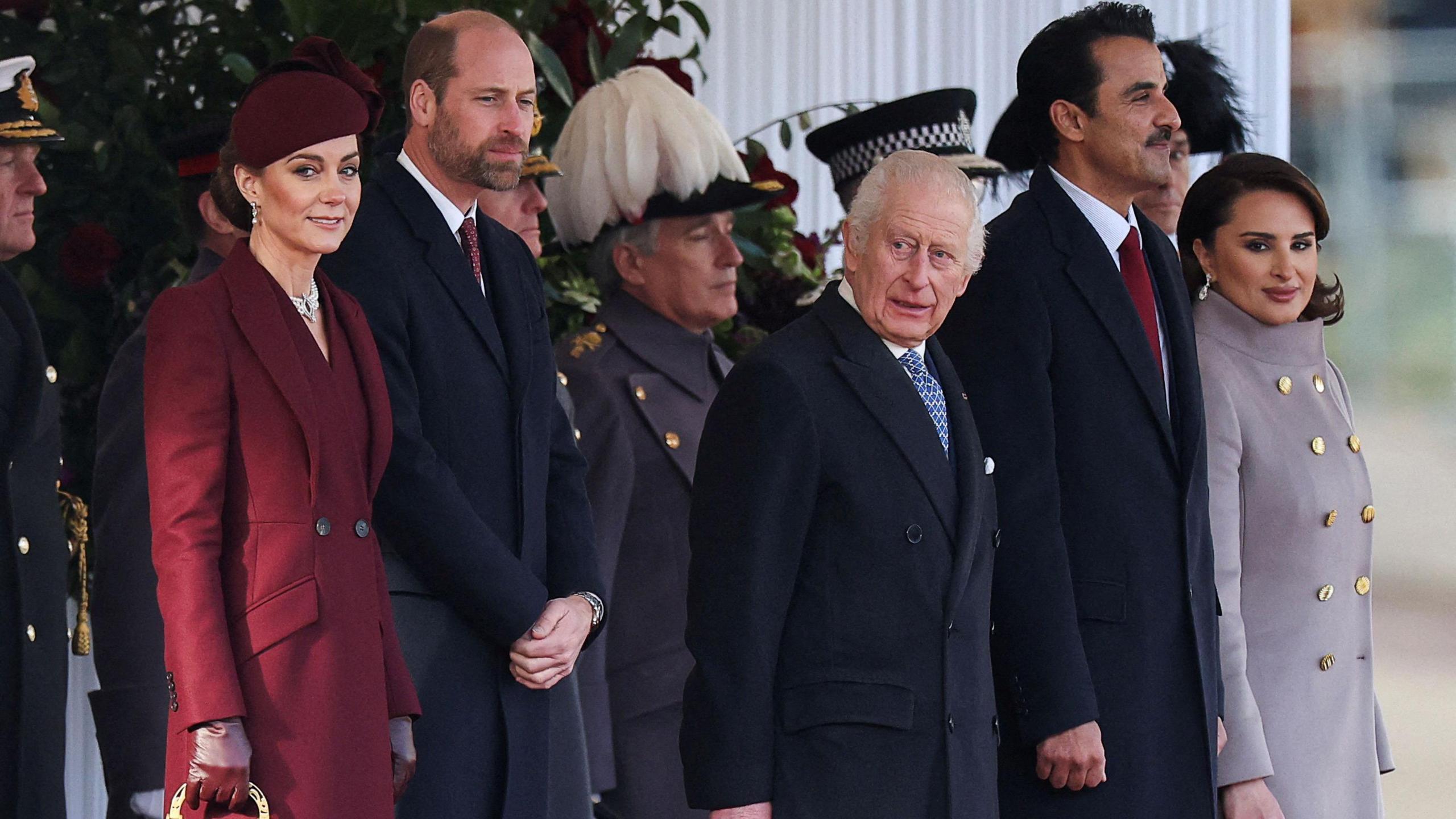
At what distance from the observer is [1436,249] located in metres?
5.70

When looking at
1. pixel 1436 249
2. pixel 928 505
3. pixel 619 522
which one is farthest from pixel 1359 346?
pixel 928 505

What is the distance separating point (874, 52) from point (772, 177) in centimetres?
168

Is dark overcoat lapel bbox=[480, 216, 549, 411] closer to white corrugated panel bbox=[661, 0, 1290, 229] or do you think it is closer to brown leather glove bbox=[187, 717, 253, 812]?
brown leather glove bbox=[187, 717, 253, 812]

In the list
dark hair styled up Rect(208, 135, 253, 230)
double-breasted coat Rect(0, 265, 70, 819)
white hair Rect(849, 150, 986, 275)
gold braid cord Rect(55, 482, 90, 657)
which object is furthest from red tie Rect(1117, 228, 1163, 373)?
gold braid cord Rect(55, 482, 90, 657)

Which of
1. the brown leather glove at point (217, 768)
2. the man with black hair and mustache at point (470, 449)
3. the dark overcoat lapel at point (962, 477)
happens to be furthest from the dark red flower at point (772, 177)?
the brown leather glove at point (217, 768)

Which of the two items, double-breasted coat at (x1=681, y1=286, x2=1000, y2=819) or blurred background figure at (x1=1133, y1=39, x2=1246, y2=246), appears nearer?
double-breasted coat at (x1=681, y1=286, x2=1000, y2=819)

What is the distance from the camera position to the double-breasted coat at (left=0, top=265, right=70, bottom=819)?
2582 mm

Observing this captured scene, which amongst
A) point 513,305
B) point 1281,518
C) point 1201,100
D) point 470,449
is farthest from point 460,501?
point 1201,100

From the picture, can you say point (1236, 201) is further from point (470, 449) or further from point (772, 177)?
point (470, 449)

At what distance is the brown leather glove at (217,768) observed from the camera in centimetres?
204

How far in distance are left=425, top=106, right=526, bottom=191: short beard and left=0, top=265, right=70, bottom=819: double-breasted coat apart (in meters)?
0.65

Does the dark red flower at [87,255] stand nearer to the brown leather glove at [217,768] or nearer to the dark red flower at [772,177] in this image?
the dark red flower at [772,177]

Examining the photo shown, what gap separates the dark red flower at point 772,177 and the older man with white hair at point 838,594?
1.51 m

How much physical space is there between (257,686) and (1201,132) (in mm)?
2588
